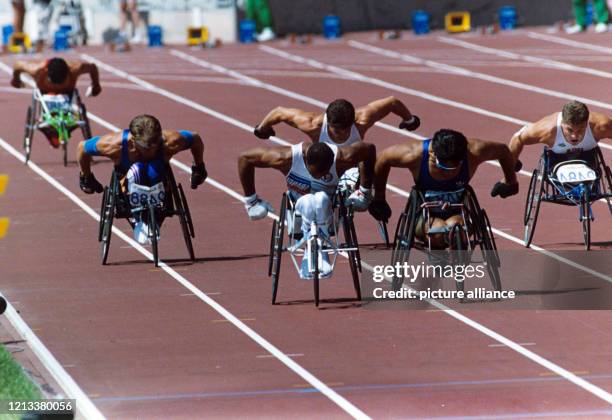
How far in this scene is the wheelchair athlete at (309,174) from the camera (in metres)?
13.2

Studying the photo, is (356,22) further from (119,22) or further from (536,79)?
(536,79)

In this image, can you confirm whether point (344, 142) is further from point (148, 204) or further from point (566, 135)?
point (566, 135)

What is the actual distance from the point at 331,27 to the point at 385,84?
7792 mm

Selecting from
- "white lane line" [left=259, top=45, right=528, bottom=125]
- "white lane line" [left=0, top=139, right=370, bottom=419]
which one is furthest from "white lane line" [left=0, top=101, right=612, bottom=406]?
"white lane line" [left=259, top=45, right=528, bottom=125]

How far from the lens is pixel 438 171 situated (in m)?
13.3

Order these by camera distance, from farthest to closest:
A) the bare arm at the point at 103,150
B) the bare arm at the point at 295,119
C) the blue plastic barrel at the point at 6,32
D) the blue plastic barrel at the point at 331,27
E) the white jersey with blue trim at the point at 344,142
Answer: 1. the blue plastic barrel at the point at 331,27
2. the blue plastic barrel at the point at 6,32
3. the bare arm at the point at 295,119
4. the bare arm at the point at 103,150
5. the white jersey with blue trim at the point at 344,142

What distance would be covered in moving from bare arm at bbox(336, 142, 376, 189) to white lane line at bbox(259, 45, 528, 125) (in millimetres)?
11680

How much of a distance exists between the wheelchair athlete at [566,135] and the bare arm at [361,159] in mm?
1931

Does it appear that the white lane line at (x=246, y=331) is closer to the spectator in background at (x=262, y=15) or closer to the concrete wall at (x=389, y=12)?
the spectator in background at (x=262, y=15)

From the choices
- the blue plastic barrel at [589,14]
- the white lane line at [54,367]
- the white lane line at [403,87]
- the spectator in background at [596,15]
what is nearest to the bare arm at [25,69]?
the white lane line at [403,87]

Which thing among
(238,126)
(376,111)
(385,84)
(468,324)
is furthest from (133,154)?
(385,84)

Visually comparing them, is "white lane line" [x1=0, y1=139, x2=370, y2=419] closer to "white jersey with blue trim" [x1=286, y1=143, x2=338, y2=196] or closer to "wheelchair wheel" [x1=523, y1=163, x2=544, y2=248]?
"white jersey with blue trim" [x1=286, y1=143, x2=338, y2=196]

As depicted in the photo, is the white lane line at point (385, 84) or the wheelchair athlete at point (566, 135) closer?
the wheelchair athlete at point (566, 135)

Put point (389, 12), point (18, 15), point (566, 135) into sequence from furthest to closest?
point (389, 12), point (18, 15), point (566, 135)
